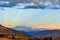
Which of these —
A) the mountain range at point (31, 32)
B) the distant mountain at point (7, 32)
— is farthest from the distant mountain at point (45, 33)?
the distant mountain at point (7, 32)

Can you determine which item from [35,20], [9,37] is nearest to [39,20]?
[35,20]

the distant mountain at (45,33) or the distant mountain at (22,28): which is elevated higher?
the distant mountain at (22,28)

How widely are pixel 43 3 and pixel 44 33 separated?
1.06 ft

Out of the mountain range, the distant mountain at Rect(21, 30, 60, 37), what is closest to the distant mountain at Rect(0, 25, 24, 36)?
the mountain range

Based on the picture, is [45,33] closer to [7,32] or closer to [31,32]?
[31,32]

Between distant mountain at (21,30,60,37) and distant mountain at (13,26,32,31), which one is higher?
distant mountain at (13,26,32,31)

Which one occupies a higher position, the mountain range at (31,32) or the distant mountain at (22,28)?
the distant mountain at (22,28)

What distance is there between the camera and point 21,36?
2.26 metres

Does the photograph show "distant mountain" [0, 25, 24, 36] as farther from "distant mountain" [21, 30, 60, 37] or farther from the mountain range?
"distant mountain" [21, 30, 60, 37]

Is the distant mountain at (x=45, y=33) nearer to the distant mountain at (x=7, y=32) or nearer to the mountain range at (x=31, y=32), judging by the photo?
the mountain range at (x=31, y=32)

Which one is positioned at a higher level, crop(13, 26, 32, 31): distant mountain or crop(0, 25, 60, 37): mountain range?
crop(13, 26, 32, 31): distant mountain

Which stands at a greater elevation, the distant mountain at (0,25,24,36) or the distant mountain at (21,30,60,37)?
the distant mountain at (0,25,24,36)

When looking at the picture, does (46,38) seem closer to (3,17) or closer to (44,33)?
(44,33)

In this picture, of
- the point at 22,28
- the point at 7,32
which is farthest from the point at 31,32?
the point at 7,32
